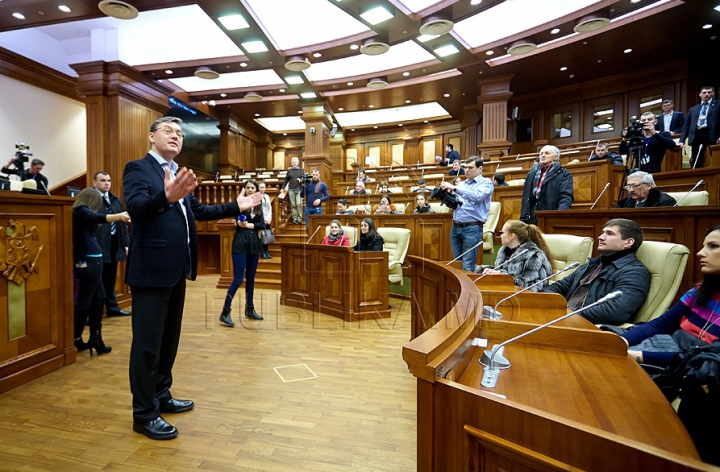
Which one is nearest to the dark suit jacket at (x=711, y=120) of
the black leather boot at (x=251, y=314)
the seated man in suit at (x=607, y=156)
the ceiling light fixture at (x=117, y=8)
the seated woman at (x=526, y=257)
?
the seated man in suit at (x=607, y=156)

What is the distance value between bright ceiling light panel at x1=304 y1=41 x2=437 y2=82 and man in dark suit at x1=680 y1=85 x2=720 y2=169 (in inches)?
173

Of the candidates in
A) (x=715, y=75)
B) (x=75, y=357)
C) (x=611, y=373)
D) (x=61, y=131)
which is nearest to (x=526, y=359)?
(x=611, y=373)

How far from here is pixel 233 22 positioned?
18.6ft

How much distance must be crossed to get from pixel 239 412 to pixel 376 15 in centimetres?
560

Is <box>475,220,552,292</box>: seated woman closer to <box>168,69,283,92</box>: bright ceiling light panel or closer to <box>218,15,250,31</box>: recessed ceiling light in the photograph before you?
<box>218,15,250,31</box>: recessed ceiling light

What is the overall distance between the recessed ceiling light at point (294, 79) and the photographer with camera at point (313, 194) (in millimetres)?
2890

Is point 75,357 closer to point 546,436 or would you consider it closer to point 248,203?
point 248,203

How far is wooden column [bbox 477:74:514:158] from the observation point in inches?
320

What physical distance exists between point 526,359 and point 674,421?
35cm

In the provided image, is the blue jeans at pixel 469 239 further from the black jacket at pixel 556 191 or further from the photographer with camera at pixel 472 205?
the black jacket at pixel 556 191

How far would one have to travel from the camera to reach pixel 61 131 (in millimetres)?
7086

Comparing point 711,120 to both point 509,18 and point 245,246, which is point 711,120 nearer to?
point 509,18

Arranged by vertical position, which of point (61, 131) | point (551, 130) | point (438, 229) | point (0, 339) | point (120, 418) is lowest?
point (120, 418)

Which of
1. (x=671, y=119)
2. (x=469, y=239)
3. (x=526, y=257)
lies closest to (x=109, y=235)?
(x=469, y=239)
